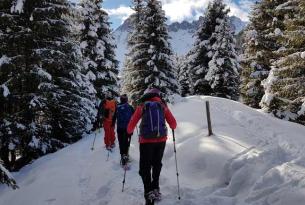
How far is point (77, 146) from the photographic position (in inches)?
598

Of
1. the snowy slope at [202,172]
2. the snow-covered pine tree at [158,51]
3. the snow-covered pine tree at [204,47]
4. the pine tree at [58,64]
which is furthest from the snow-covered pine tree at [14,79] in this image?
the snow-covered pine tree at [204,47]

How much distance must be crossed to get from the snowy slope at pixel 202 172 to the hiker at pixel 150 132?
2.34 ft

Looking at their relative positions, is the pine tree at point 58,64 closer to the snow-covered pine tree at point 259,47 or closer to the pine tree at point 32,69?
the pine tree at point 32,69

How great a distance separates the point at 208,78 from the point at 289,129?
63.5 ft

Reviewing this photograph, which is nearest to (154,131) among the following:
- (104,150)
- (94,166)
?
(94,166)

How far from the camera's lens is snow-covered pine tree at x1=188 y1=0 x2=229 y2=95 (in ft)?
109

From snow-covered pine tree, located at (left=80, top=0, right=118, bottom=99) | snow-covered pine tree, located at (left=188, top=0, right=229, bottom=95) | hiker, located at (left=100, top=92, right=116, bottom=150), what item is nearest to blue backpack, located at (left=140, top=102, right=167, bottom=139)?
hiker, located at (left=100, top=92, right=116, bottom=150)

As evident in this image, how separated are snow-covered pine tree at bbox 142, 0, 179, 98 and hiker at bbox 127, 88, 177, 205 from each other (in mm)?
20285

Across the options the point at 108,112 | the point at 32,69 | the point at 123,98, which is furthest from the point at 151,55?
the point at 123,98

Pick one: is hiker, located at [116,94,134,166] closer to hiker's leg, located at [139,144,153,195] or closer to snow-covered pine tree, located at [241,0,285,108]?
hiker's leg, located at [139,144,153,195]

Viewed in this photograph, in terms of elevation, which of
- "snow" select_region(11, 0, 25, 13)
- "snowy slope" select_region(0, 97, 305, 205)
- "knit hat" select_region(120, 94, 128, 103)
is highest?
"snow" select_region(11, 0, 25, 13)

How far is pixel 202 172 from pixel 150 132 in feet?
8.59

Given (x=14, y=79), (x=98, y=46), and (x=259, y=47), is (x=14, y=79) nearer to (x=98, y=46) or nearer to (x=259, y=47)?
(x=98, y=46)

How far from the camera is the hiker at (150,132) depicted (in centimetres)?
733
